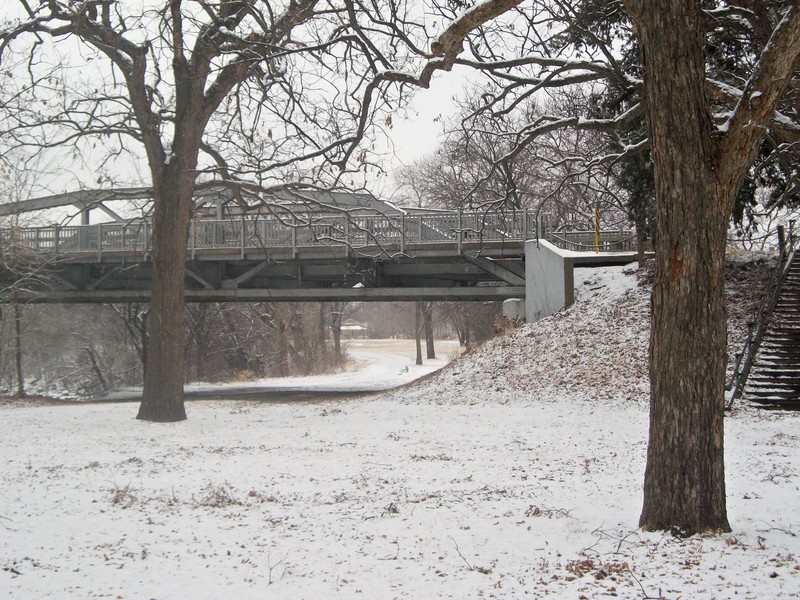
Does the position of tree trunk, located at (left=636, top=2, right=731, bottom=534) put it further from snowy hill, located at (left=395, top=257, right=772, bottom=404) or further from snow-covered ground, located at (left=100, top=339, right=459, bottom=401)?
snow-covered ground, located at (left=100, top=339, right=459, bottom=401)

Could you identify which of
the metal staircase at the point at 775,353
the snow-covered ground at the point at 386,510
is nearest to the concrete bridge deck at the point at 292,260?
A: the metal staircase at the point at 775,353

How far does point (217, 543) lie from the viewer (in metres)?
5.88

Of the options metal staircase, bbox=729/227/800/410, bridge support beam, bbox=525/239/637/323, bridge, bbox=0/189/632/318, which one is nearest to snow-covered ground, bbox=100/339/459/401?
bridge, bbox=0/189/632/318

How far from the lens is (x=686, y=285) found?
5395 millimetres

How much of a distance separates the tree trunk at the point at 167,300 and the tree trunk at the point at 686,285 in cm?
1117

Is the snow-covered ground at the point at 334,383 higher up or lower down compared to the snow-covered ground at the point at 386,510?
lower down

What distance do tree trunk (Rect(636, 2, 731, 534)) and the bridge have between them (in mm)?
16606

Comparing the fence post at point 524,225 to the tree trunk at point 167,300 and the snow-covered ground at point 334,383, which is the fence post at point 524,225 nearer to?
the snow-covered ground at point 334,383

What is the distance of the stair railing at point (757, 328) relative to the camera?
1305cm

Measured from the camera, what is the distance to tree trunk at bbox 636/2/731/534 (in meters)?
5.38

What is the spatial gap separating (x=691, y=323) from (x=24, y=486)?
6.89 meters

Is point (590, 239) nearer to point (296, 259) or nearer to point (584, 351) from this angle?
point (584, 351)

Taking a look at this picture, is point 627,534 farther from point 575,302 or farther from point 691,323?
point 575,302

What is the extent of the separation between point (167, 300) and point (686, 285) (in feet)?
37.9
